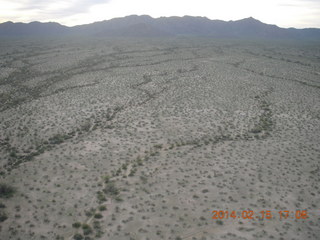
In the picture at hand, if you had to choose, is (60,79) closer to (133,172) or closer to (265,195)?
(133,172)

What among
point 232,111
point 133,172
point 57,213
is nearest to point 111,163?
point 133,172
